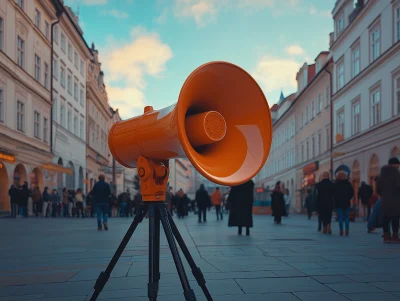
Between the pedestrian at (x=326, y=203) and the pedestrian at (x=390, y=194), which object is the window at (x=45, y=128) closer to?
the pedestrian at (x=326, y=203)

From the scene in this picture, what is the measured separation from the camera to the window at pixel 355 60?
31.3 meters

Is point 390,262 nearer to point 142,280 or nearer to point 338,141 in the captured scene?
point 142,280

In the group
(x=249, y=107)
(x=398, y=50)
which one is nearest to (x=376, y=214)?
(x=249, y=107)

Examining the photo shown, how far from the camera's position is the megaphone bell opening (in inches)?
109

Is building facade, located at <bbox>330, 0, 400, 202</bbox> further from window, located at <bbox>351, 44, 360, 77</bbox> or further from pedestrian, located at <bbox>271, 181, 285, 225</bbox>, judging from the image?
pedestrian, located at <bbox>271, 181, 285, 225</bbox>

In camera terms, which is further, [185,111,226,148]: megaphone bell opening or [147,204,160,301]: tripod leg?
[147,204,160,301]: tripod leg

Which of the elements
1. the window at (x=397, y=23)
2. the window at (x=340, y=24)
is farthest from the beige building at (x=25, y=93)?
the window at (x=340, y=24)

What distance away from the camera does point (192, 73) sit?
9.22 ft

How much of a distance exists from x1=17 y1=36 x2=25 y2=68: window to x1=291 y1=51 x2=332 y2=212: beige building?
2109cm

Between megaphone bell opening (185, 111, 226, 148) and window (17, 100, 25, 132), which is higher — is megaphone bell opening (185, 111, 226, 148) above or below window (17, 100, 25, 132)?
below

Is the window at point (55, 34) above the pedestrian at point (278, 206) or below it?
above

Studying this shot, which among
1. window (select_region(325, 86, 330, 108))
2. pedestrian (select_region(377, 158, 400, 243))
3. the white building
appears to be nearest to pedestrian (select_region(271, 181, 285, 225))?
pedestrian (select_region(377, 158, 400, 243))

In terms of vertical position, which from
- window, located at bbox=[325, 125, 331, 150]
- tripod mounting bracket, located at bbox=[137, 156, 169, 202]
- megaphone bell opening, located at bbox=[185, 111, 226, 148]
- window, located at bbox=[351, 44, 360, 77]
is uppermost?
window, located at bbox=[351, 44, 360, 77]

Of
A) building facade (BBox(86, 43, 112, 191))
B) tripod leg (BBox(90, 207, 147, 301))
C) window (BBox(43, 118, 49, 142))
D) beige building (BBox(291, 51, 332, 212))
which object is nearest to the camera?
tripod leg (BBox(90, 207, 147, 301))
